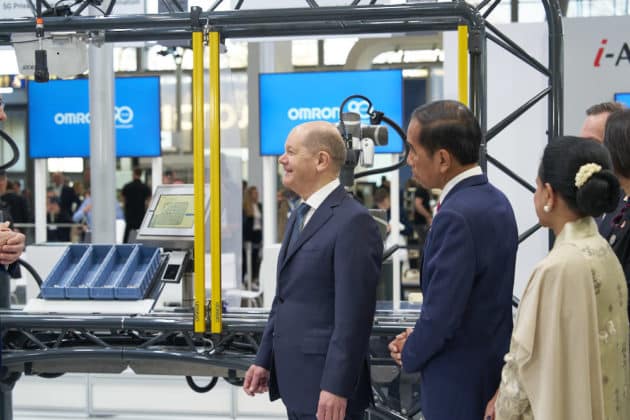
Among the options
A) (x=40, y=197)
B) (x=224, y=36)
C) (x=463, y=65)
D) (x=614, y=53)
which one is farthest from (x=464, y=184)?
(x=40, y=197)

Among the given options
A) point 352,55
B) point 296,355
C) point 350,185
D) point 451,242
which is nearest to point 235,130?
point 350,185

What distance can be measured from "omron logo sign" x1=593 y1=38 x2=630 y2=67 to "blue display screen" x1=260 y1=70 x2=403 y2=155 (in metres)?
1.92

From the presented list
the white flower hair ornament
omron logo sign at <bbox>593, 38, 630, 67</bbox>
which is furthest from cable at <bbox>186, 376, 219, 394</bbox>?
omron logo sign at <bbox>593, 38, 630, 67</bbox>

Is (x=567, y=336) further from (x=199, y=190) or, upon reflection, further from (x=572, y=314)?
(x=199, y=190)

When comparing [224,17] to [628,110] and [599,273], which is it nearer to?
[628,110]

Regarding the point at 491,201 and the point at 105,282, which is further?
the point at 105,282

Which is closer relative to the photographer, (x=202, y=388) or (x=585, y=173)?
(x=585, y=173)

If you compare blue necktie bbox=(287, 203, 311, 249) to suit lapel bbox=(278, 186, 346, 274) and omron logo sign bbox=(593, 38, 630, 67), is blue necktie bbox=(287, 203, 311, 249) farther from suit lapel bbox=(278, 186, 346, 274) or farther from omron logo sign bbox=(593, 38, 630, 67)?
omron logo sign bbox=(593, 38, 630, 67)

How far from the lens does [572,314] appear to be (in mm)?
1999

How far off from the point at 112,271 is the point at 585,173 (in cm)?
304

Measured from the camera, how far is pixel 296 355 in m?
2.72

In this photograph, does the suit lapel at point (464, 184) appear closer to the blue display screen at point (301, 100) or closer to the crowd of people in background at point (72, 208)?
the blue display screen at point (301, 100)

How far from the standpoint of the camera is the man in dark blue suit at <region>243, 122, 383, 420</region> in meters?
2.60

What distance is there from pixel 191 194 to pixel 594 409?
2832 mm
